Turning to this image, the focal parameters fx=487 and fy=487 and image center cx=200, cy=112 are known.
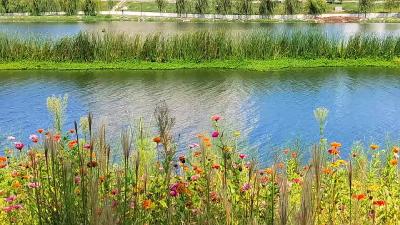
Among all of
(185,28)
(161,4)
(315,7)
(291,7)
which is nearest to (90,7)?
(161,4)

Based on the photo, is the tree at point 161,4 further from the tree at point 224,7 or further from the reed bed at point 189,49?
the reed bed at point 189,49

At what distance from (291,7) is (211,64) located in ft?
179

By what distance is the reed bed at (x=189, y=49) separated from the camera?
30781mm

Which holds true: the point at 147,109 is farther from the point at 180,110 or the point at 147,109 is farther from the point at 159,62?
the point at 159,62

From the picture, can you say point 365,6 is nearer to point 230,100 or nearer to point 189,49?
point 189,49

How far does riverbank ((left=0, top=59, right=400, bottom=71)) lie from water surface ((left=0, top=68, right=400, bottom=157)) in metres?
1.18

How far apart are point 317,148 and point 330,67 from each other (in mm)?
28158

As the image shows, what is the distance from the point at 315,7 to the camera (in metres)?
79.4

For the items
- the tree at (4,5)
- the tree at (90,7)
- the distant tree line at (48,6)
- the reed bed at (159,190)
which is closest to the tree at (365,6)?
the tree at (90,7)

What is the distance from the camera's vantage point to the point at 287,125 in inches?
646

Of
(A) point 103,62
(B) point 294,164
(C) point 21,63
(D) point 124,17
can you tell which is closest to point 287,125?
(B) point 294,164

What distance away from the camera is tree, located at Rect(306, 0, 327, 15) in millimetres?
79438

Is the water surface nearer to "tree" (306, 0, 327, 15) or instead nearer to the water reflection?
the water reflection

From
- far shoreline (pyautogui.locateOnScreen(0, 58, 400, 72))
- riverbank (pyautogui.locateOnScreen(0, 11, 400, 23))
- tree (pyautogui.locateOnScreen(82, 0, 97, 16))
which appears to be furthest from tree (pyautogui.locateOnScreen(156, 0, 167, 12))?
far shoreline (pyautogui.locateOnScreen(0, 58, 400, 72))
